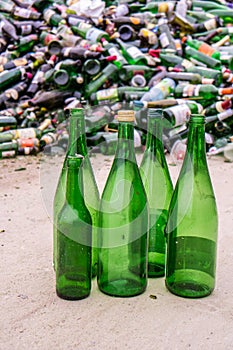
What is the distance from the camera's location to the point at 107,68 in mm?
3020

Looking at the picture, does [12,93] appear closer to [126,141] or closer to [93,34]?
[93,34]

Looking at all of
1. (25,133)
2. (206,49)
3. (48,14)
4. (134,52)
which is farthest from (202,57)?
(25,133)

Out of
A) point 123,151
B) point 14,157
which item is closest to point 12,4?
point 14,157

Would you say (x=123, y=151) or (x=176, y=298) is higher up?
(x=123, y=151)

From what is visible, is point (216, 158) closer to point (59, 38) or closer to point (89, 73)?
point (89, 73)

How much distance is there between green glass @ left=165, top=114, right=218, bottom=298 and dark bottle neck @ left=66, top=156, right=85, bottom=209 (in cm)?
18

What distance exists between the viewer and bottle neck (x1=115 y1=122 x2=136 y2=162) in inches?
34.1

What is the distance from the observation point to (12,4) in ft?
12.5

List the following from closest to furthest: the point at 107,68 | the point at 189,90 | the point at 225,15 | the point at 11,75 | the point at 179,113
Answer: the point at 179,113, the point at 189,90, the point at 107,68, the point at 11,75, the point at 225,15

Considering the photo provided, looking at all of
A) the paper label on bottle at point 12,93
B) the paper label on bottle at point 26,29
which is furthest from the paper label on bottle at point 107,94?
the paper label on bottle at point 26,29

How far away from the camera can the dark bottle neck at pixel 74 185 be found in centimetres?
84

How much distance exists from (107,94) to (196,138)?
6.75 feet

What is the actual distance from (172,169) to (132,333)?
153 centimetres

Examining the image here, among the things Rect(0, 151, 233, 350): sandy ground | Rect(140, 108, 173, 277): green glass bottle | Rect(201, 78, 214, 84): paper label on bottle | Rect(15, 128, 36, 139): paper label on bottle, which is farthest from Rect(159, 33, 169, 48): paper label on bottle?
Rect(140, 108, 173, 277): green glass bottle
